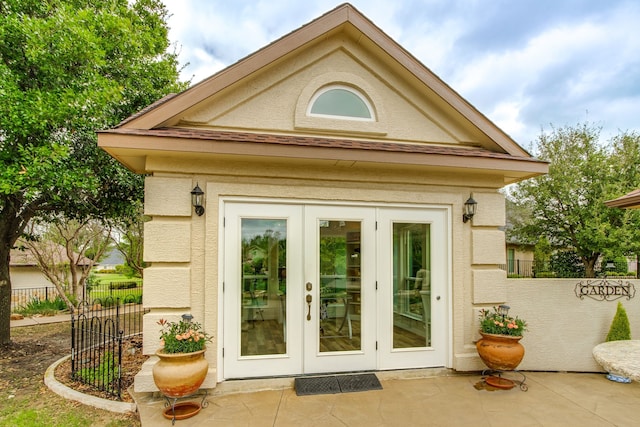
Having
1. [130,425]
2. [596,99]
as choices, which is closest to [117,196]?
[130,425]

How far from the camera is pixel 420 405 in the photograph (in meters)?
4.29

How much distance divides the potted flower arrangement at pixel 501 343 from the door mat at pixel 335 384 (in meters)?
1.61

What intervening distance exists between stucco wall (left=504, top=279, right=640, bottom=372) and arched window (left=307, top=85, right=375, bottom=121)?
3.71 m

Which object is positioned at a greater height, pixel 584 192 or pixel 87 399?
pixel 584 192

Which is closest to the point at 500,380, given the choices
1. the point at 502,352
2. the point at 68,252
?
the point at 502,352

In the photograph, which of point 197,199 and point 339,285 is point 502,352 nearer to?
point 339,285

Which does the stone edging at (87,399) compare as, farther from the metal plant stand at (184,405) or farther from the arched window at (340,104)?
the arched window at (340,104)

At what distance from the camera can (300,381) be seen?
15.6 feet

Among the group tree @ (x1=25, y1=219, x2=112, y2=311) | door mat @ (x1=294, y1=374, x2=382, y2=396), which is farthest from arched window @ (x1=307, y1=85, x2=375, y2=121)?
tree @ (x1=25, y1=219, x2=112, y2=311)

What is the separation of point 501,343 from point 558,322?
1587 millimetres

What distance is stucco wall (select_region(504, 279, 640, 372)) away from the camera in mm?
5602

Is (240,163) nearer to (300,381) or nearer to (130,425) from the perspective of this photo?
(300,381)

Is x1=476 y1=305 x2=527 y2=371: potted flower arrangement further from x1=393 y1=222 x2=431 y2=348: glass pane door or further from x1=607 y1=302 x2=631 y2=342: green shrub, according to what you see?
x1=607 y1=302 x2=631 y2=342: green shrub

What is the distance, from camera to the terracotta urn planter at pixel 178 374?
392 centimetres
